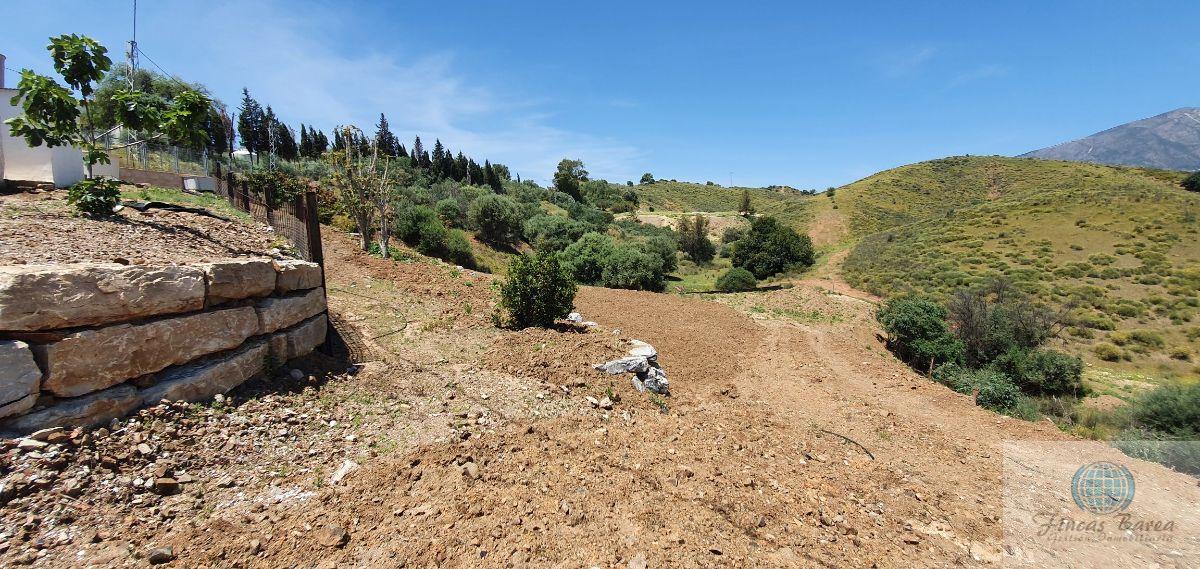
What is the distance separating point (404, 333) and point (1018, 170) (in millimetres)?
73334

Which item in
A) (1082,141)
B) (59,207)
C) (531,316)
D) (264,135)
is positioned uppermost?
(1082,141)

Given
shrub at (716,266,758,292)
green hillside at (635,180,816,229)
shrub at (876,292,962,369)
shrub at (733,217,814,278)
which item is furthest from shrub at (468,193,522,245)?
green hillside at (635,180,816,229)

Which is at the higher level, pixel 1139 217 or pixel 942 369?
pixel 1139 217

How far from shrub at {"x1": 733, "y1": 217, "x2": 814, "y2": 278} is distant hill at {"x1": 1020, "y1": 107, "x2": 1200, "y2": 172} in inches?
4889

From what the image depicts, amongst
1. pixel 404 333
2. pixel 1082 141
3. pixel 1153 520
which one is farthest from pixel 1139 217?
pixel 1082 141

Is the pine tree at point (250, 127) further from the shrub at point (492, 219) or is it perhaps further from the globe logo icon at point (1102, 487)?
the globe logo icon at point (1102, 487)

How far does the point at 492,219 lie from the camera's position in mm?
29359

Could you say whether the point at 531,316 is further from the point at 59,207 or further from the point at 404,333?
the point at 59,207

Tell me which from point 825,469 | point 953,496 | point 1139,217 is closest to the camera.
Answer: point 953,496

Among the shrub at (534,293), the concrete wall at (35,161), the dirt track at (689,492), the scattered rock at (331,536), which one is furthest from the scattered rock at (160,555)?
the concrete wall at (35,161)

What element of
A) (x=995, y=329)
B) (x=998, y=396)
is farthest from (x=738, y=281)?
(x=998, y=396)

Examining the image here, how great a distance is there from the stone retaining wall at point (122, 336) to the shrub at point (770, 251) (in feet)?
75.0

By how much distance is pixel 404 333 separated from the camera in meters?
8.18

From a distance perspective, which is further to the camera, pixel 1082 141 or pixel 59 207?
pixel 1082 141
